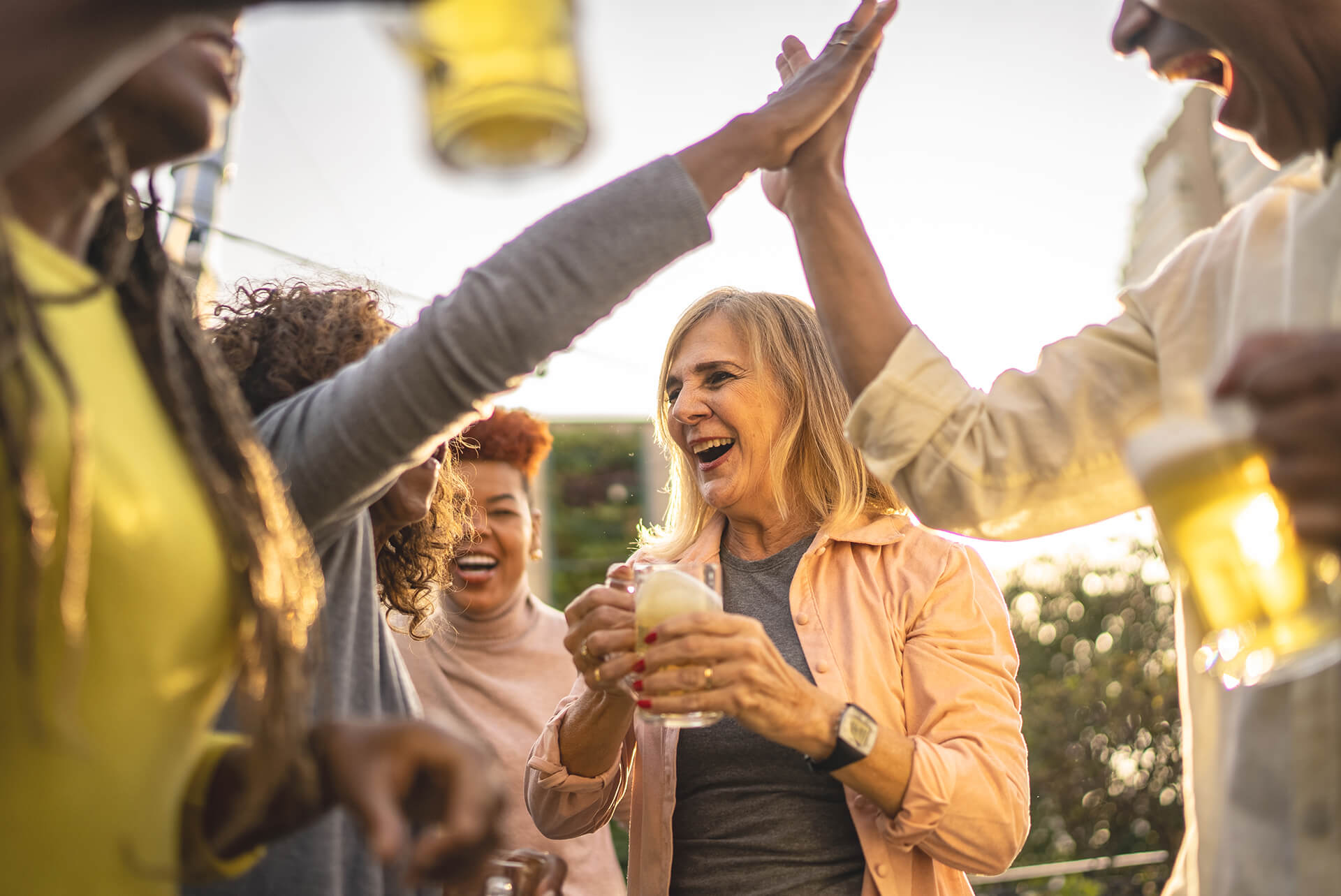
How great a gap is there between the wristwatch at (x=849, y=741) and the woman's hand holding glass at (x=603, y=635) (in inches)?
16.4

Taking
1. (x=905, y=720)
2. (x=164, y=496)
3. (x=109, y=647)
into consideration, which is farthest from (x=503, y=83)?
(x=905, y=720)

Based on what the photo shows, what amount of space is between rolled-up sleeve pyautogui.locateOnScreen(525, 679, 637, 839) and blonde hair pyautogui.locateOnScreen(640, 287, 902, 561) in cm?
62

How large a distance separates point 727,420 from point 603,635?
96 centimetres

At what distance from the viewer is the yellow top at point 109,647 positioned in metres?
1.04

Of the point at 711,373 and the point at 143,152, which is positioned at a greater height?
the point at 711,373

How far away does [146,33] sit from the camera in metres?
Result: 0.86

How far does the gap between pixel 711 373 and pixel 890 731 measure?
1.22 meters

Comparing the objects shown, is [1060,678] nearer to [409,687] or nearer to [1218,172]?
[1218,172]

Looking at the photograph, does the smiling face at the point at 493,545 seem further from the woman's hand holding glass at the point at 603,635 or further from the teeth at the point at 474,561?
the woman's hand holding glass at the point at 603,635

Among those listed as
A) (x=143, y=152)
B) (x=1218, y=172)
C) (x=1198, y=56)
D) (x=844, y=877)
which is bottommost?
(x=844, y=877)

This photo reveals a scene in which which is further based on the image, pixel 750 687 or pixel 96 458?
pixel 750 687

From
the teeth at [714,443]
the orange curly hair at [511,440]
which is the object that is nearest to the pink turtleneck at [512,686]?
the orange curly hair at [511,440]

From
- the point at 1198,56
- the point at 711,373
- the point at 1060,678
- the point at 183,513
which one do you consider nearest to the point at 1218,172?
the point at 1060,678

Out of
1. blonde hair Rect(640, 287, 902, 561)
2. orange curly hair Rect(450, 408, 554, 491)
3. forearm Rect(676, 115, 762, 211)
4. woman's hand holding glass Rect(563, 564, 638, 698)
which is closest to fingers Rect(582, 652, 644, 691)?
woman's hand holding glass Rect(563, 564, 638, 698)
